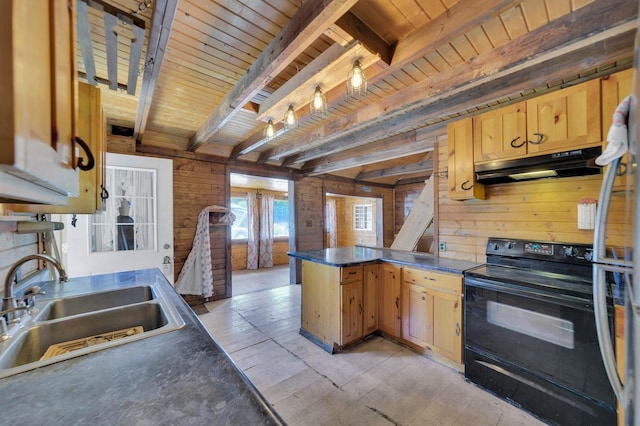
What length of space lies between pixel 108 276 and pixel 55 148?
6.55ft

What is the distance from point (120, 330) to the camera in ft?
4.21

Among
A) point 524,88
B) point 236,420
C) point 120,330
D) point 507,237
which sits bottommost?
point 120,330

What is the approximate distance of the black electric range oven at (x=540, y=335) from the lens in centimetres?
148

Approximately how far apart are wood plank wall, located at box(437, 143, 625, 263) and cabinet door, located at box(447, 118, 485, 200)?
22 centimetres

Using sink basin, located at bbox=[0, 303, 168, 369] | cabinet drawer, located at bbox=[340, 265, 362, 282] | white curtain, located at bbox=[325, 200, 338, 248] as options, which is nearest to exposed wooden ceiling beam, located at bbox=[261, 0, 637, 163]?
cabinet drawer, located at bbox=[340, 265, 362, 282]

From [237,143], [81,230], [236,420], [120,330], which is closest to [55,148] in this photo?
[236,420]

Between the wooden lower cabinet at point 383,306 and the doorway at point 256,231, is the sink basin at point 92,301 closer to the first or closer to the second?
the wooden lower cabinet at point 383,306

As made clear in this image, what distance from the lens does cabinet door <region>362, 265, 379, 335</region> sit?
260cm

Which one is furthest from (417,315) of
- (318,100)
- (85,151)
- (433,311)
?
(85,151)

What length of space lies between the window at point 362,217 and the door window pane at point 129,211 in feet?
21.0

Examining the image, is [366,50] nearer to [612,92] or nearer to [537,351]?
[612,92]

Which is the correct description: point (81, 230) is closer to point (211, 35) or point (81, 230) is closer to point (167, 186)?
point (167, 186)

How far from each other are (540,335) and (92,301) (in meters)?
2.91

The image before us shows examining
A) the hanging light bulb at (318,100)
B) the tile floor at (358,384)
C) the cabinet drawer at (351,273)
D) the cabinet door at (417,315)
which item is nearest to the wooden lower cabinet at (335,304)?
the cabinet drawer at (351,273)
